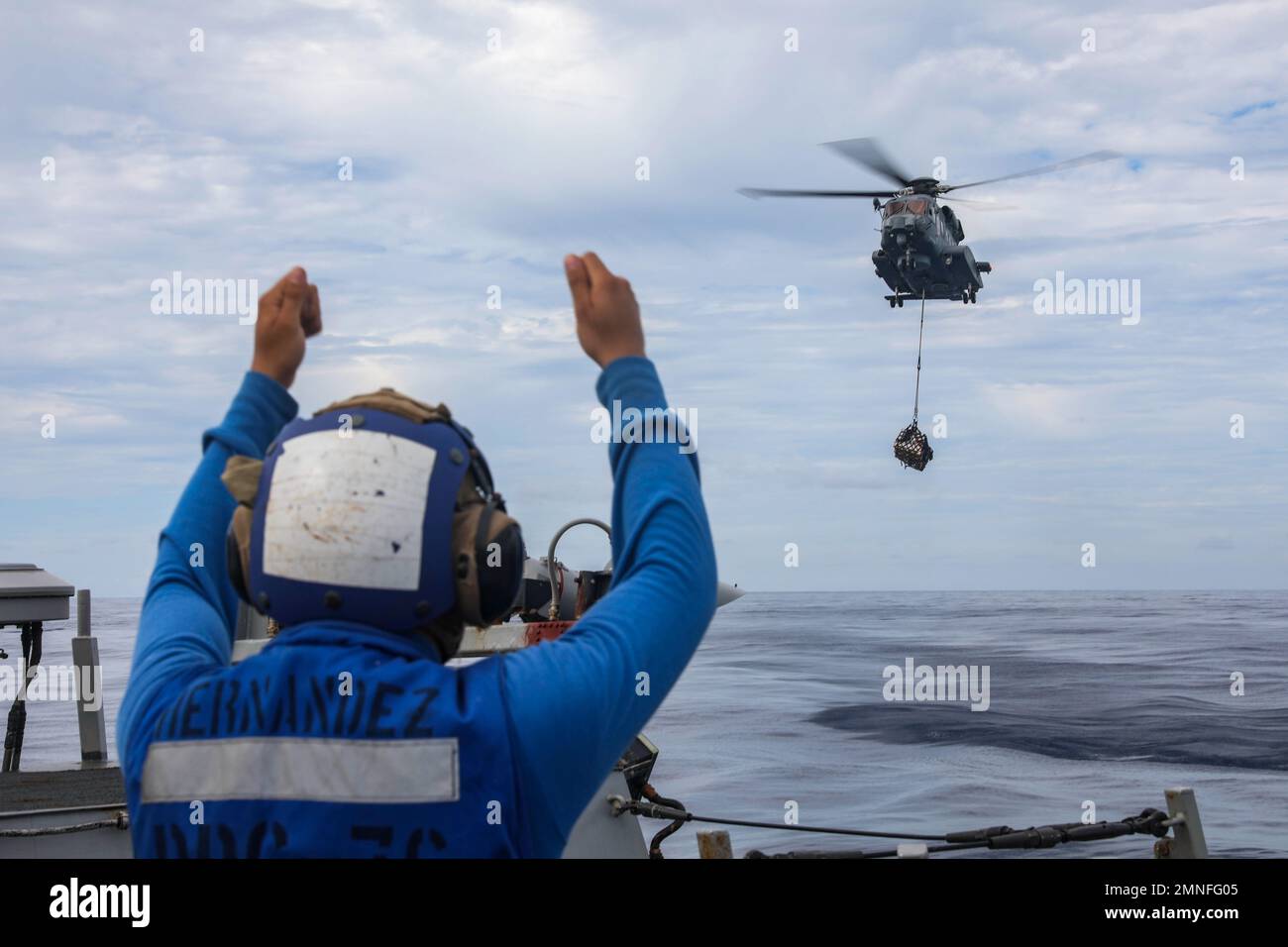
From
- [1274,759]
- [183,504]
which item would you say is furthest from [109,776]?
[1274,759]

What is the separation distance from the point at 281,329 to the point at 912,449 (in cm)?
3251

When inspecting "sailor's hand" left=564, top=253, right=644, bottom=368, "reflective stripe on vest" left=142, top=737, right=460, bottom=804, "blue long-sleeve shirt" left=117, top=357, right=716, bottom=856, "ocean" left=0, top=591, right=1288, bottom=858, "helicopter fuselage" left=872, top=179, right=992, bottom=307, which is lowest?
"ocean" left=0, top=591, right=1288, bottom=858

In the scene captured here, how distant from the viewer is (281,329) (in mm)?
2355

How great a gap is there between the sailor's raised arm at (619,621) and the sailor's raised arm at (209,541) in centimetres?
56

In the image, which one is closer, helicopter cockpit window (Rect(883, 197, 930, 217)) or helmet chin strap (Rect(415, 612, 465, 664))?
helmet chin strap (Rect(415, 612, 465, 664))

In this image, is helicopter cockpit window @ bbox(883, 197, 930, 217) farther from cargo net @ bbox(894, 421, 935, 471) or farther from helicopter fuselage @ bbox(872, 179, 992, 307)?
cargo net @ bbox(894, 421, 935, 471)

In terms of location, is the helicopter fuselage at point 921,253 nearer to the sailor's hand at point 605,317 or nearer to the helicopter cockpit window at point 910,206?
the helicopter cockpit window at point 910,206

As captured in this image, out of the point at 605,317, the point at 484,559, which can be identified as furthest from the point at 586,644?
the point at 605,317

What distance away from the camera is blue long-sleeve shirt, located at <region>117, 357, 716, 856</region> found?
5.71 ft

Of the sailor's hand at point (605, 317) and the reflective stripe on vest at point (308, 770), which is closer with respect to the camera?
the reflective stripe on vest at point (308, 770)

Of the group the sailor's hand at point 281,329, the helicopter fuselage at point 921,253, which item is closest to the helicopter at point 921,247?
the helicopter fuselage at point 921,253

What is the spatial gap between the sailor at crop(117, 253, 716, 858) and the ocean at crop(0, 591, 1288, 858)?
6050mm

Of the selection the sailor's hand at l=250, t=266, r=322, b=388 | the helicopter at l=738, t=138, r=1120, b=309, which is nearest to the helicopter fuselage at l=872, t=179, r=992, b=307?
the helicopter at l=738, t=138, r=1120, b=309

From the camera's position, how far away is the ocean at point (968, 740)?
82.2 feet
